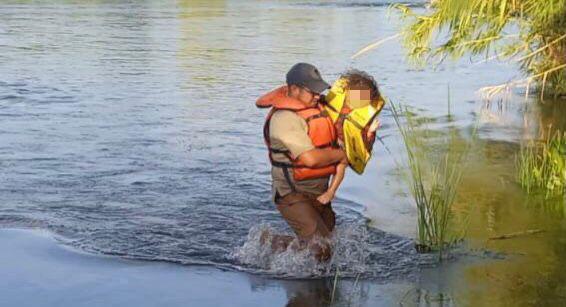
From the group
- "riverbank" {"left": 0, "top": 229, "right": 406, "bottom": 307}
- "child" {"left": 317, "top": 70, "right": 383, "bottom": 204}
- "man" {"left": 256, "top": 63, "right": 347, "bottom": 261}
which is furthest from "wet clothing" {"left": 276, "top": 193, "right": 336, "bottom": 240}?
"riverbank" {"left": 0, "top": 229, "right": 406, "bottom": 307}

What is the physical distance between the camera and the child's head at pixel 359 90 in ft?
25.2

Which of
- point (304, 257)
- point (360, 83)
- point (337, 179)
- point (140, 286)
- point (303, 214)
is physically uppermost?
point (360, 83)

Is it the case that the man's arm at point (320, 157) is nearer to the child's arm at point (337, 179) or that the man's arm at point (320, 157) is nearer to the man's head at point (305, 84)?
the child's arm at point (337, 179)

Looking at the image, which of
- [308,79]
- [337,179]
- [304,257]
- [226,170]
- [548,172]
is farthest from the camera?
[226,170]

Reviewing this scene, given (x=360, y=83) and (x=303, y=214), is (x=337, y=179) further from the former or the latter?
(x=360, y=83)

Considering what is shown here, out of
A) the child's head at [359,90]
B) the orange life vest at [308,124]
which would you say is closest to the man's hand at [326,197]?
the orange life vest at [308,124]

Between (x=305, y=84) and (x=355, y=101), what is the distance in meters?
0.44

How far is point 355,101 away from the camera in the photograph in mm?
7715

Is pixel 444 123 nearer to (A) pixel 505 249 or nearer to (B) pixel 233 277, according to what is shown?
(A) pixel 505 249

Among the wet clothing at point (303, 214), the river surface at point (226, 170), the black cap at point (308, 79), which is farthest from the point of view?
the river surface at point (226, 170)

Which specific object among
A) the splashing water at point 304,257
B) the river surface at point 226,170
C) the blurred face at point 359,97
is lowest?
the river surface at point 226,170

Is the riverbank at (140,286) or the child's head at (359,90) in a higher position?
the child's head at (359,90)

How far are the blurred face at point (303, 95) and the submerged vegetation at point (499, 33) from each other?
203 inches

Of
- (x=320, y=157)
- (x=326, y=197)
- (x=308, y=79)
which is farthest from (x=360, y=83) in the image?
(x=326, y=197)
